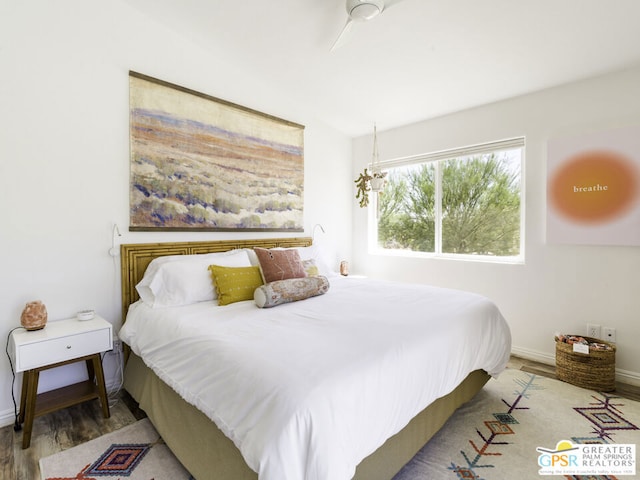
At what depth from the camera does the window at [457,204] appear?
3258 millimetres

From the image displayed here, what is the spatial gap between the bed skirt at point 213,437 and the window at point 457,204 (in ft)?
6.02

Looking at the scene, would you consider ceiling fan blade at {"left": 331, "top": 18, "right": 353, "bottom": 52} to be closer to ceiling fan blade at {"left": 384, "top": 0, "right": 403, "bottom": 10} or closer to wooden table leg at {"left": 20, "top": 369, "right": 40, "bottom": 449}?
ceiling fan blade at {"left": 384, "top": 0, "right": 403, "bottom": 10}

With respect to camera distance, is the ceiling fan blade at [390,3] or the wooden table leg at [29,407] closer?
the wooden table leg at [29,407]

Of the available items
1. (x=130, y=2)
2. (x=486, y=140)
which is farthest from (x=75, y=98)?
(x=486, y=140)

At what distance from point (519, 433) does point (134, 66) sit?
3.70 metres

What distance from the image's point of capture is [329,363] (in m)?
1.25

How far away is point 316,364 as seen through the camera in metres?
1.24

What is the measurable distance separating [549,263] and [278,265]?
2.49 meters

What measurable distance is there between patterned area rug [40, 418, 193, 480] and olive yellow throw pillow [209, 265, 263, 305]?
2.95 feet

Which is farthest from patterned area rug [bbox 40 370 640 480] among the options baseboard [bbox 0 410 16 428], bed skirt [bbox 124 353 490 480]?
baseboard [bbox 0 410 16 428]

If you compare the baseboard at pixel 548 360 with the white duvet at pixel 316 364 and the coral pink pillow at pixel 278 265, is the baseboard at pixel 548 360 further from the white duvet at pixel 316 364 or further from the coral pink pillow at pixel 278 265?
the coral pink pillow at pixel 278 265

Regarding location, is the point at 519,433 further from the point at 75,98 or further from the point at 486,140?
the point at 75,98

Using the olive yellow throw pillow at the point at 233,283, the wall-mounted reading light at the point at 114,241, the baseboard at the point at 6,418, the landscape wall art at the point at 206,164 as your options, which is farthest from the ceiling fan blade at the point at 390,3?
the baseboard at the point at 6,418

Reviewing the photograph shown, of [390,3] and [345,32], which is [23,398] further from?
[390,3]
